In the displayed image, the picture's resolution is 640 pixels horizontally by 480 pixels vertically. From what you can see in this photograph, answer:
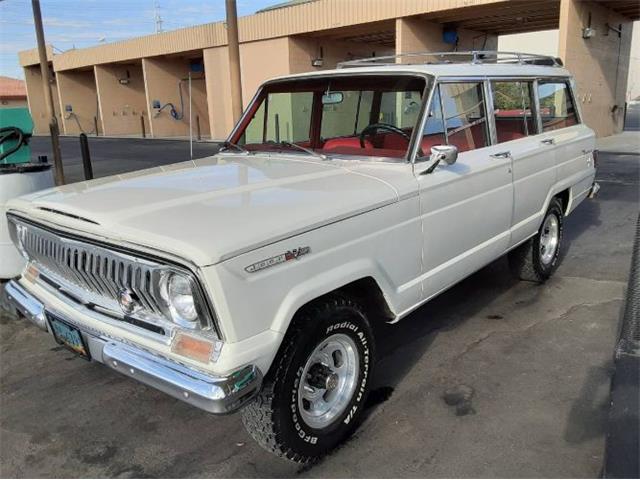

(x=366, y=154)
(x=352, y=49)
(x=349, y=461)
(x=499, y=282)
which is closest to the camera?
(x=349, y=461)

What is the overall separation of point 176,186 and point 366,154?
4.25ft

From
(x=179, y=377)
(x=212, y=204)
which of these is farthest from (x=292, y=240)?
(x=179, y=377)

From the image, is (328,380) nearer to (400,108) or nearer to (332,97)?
(400,108)

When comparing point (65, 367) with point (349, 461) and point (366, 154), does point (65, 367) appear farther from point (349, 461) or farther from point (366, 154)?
point (366, 154)

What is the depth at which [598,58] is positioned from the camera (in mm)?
17328

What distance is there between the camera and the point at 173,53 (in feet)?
80.8

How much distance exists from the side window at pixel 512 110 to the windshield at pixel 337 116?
3.00 feet

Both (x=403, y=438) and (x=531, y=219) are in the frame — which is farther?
(x=531, y=219)

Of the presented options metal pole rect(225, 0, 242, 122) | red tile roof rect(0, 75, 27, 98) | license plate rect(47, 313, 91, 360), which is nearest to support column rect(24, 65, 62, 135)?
red tile roof rect(0, 75, 27, 98)

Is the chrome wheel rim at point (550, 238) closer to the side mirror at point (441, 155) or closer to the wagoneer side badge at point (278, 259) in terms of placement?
the side mirror at point (441, 155)

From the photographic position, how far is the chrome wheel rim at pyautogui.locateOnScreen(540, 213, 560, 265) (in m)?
5.44

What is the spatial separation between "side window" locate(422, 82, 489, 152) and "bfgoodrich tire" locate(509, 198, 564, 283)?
148 centimetres

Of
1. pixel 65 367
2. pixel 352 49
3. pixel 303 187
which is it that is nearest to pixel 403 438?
pixel 303 187

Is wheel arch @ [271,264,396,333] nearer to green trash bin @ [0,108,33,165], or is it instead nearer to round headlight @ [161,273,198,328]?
round headlight @ [161,273,198,328]
